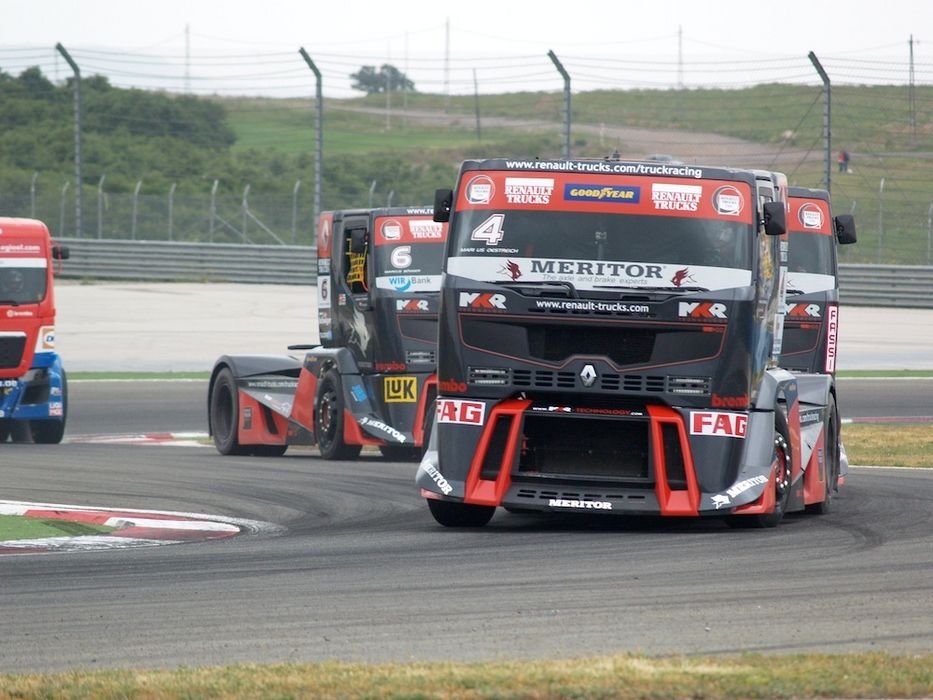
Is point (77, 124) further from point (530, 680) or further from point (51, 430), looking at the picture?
point (530, 680)

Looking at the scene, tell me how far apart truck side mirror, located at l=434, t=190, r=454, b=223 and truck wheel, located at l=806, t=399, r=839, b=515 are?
135 inches

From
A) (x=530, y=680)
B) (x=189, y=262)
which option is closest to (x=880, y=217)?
(x=189, y=262)

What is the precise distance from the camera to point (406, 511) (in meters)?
12.9

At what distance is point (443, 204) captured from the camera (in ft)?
38.4

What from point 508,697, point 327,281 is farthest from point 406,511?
point 508,697

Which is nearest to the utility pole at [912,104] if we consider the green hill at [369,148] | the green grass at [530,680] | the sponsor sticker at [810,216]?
the green hill at [369,148]

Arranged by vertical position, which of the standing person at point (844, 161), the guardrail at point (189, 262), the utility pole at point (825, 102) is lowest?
the guardrail at point (189, 262)

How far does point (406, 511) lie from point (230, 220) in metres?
27.8

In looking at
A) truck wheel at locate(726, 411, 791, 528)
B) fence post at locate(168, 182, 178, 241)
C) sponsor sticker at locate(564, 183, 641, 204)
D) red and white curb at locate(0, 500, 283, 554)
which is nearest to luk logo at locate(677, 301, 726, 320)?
sponsor sticker at locate(564, 183, 641, 204)

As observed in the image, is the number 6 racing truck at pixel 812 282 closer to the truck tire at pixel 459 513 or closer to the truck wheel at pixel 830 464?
the truck wheel at pixel 830 464

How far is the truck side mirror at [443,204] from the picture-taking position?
11633mm

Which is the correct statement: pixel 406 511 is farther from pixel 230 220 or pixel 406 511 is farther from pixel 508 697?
pixel 230 220

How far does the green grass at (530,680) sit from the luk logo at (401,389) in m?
10.5

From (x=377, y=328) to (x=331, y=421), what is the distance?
1.19 m
